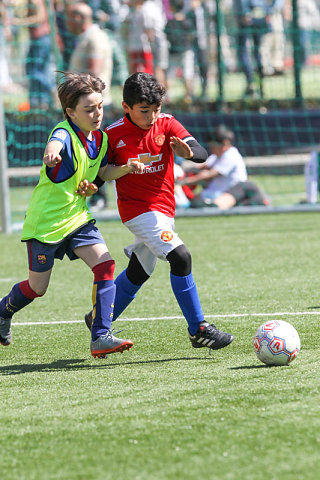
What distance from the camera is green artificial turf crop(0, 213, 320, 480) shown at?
311cm

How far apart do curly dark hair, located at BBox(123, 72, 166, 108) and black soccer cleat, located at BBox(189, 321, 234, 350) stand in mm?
1332

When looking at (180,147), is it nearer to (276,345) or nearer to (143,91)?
(143,91)

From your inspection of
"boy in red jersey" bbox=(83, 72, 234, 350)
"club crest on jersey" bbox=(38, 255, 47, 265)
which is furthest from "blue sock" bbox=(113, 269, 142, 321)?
"club crest on jersey" bbox=(38, 255, 47, 265)

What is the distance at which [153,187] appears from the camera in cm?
511

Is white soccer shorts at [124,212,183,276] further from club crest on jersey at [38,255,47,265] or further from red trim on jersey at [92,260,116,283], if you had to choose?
club crest on jersey at [38,255,47,265]

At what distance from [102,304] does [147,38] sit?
10053 millimetres

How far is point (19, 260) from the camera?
8836 mm

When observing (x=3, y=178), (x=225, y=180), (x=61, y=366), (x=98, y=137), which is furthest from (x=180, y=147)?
(x=225, y=180)

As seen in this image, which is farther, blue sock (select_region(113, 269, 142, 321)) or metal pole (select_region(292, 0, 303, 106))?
metal pole (select_region(292, 0, 303, 106))

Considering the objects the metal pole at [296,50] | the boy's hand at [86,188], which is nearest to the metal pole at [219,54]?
the metal pole at [296,50]

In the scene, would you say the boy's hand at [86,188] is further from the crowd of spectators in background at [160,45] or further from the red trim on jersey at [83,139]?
the crowd of spectators in background at [160,45]

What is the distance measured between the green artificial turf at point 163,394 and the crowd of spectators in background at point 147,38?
6.37 m

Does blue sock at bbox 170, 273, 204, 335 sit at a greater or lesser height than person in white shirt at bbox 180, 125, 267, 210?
greater

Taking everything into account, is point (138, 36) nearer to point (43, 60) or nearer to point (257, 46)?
point (43, 60)
